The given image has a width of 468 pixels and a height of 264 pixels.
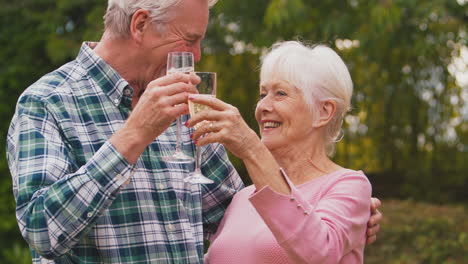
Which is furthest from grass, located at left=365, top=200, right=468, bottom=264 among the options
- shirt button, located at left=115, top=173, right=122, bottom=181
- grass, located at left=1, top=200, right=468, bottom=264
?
shirt button, located at left=115, top=173, right=122, bottom=181

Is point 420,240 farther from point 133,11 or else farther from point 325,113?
point 133,11

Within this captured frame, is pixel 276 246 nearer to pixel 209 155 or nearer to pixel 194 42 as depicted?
pixel 209 155

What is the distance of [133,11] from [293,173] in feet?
3.33

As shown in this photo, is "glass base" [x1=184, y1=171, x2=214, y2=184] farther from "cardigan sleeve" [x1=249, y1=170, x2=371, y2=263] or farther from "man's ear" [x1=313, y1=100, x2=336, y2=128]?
"man's ear" [x1=313, y1=100, x2=336, y2=128]

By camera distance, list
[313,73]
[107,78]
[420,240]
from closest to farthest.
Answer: [107,78]
[313,73]
[420,240]

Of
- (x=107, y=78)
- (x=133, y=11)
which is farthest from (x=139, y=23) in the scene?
(x=107, y=78)

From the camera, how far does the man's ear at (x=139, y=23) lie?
8.60 ft

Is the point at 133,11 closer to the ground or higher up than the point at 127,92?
higher up

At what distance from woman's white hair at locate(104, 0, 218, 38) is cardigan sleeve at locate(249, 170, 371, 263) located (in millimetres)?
816

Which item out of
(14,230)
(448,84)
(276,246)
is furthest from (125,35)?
(448,84)

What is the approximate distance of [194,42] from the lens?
108 inches

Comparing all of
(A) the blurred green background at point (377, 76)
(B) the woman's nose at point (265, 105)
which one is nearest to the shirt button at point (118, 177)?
(B) the woman's nose at point (265, 105)

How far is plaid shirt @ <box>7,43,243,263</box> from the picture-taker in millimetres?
2113

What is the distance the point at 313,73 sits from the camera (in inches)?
116
